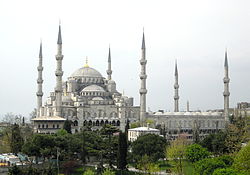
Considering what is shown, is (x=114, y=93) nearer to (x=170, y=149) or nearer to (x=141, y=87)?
(x=141, y=87)

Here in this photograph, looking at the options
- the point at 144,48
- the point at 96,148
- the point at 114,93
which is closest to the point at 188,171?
the point at 96,148

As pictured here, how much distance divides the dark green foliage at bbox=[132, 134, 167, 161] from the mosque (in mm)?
16189

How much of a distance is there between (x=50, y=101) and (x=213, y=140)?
28.9 m

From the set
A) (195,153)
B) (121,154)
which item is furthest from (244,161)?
(121,154)

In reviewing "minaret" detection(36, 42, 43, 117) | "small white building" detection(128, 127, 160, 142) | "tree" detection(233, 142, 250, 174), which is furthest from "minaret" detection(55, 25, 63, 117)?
"tree" detection(233, 142, 250, 174)

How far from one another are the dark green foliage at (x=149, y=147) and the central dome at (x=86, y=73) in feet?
98.9

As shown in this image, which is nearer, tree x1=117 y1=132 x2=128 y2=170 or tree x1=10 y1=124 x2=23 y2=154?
tree x1=117 y1=132 x2=128 y2=170

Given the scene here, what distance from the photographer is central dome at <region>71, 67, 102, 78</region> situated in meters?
61.2

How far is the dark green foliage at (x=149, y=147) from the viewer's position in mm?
31344

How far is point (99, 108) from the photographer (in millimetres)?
54469

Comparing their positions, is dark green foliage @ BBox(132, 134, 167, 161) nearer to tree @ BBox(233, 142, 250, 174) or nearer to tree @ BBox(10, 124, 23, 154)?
tree @ BBox(10, 124, 23, 154)

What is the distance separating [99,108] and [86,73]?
888cm

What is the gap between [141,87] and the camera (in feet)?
175

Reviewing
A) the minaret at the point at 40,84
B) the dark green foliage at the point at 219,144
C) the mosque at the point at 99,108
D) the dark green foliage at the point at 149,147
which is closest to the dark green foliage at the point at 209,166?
the dark green foliage at the point at 149,147
